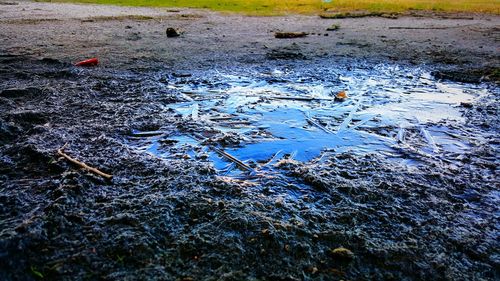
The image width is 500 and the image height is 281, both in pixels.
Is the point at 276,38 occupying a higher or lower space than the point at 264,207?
higher

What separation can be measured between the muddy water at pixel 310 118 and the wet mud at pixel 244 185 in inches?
1.0

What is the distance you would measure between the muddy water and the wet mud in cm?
3

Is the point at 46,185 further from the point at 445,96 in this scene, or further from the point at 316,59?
the point at 316,59

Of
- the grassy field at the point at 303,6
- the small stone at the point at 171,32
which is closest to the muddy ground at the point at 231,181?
the small stone at the point at 171,32

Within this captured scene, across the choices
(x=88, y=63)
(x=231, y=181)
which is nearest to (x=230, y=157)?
(x=231, y=181)

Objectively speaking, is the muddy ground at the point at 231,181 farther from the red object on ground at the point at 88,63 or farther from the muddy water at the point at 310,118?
the red object on ground at the point at 88,63

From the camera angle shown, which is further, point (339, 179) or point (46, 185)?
point (339, 179)

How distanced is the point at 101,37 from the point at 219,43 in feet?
9.68

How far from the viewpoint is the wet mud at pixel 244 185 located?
1954 mm

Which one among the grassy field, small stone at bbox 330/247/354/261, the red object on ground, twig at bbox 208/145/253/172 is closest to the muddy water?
twig at bbox 208/145/253/172

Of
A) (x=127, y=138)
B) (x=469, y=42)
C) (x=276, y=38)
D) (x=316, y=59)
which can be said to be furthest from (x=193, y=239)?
(x=469, y=42)

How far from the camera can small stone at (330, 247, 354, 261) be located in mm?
1986

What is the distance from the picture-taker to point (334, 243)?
2.11 metres

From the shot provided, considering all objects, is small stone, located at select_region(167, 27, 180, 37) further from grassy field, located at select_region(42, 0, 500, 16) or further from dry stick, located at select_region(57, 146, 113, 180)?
grassy field, located at select_region(42, 0, 500, 16)
